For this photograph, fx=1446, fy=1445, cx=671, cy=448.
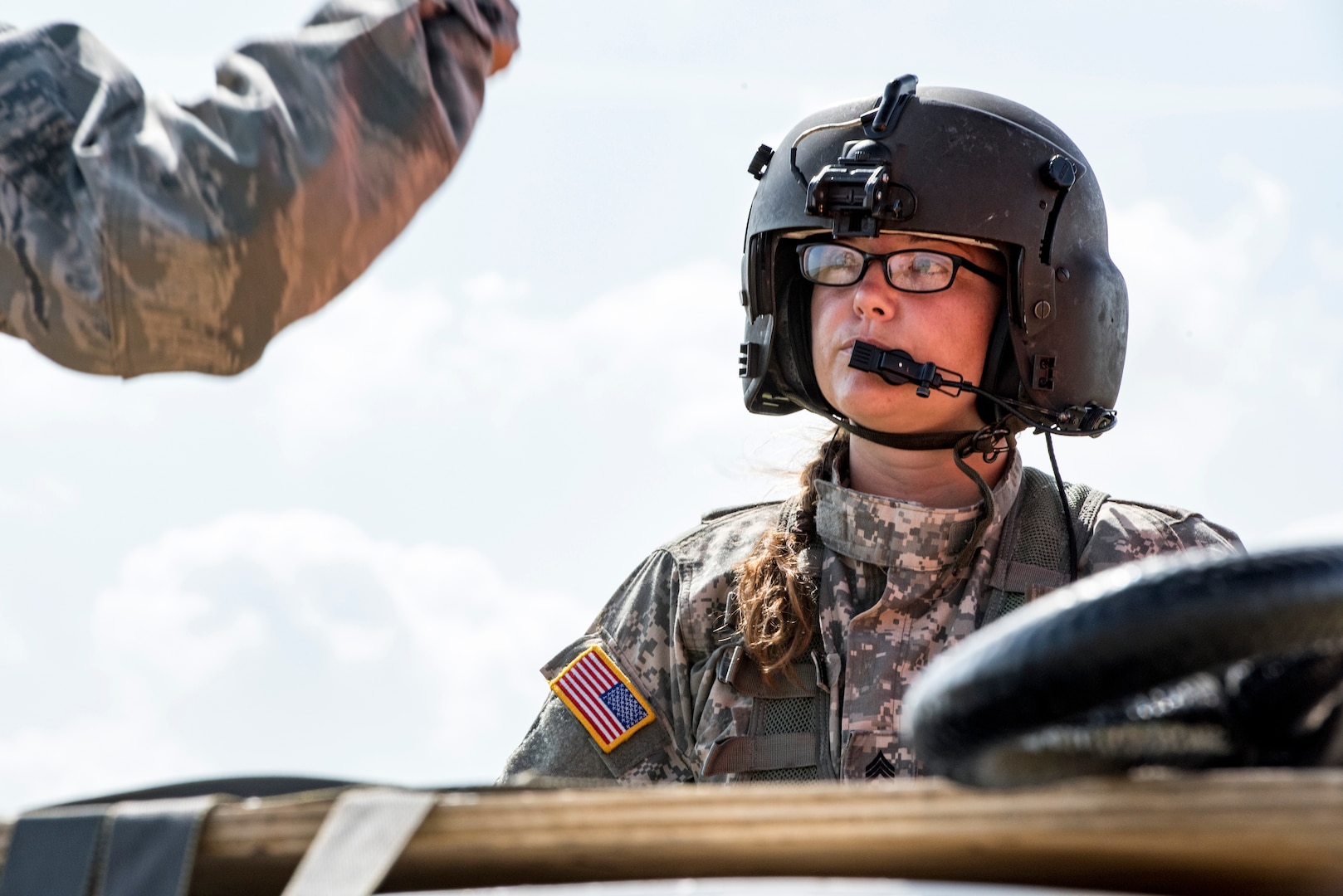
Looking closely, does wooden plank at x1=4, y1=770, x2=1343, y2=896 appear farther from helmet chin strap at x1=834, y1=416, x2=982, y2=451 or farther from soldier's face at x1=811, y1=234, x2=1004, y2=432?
helmet chin strap at x1=834, y1=416, x2=982, y2=451

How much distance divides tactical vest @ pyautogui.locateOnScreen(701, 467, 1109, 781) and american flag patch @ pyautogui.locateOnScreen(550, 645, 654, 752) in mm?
239

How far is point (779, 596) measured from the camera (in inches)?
129

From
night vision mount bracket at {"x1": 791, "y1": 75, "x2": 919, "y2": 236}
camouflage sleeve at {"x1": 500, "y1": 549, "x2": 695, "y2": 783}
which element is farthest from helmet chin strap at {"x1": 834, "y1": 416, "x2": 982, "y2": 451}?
camouflage sleeve at {"x1": 500, "y1": 549, "x2": 695, "y2": 783}

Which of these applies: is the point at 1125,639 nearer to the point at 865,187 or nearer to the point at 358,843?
the point at 358,843

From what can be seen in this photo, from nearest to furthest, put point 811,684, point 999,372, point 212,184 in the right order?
point 212,184, point 811,684, point 999,372

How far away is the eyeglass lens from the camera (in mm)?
3365

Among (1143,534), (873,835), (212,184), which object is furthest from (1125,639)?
(1143,534)

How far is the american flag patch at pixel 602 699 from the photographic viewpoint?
3328 millimetres

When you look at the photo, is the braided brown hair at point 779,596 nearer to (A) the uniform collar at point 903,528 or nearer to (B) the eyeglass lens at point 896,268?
(A) the uniform collar at point 903,528

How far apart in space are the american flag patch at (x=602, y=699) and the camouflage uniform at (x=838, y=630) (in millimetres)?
23

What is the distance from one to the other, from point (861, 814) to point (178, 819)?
0.54m

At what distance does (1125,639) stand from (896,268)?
2563 mm

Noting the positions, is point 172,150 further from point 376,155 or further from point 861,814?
point 861,814

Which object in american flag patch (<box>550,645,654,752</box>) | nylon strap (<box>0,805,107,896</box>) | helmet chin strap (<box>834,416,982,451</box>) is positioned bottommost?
american flag patch (<box>550,645,654,752</box>)
